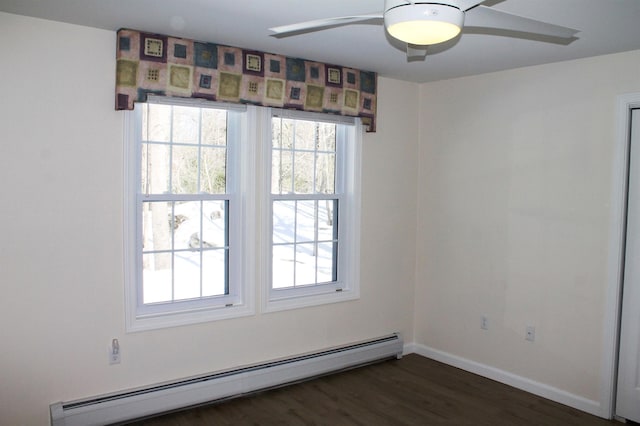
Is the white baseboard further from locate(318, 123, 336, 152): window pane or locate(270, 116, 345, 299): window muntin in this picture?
locate(318, 123, 336, 152): window pane

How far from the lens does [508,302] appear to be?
4250mm


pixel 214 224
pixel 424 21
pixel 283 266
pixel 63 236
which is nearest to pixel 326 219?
pixel 283 266

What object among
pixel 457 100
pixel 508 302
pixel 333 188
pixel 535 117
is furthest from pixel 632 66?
pixel 333 188

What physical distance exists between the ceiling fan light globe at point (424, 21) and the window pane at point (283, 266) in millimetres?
2526

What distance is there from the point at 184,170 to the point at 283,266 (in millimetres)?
1106

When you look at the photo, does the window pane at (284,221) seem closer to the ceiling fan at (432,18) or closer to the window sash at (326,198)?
the window sash at (326,198)

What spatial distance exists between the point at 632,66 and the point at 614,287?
1.47 metres

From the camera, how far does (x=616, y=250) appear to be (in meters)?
3.63

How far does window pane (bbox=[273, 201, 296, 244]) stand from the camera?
420 cm

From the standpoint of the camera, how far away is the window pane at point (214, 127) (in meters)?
3.81

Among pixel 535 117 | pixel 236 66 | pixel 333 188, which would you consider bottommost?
pixel 333 188

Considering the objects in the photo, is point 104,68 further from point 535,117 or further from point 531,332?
point 531,332

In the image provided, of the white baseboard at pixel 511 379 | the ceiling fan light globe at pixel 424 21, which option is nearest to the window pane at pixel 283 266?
the white baseboard at pixel 511 379

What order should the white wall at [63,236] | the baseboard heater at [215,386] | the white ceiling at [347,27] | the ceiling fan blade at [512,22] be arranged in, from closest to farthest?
the ceiling fan blade at [512,22], the white ceiling at [347,27], the white wall at [63,236], the baseboard heater at [215,386]
